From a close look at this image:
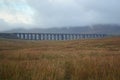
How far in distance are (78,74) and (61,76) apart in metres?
0.69

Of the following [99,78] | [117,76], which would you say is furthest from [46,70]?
[117,76]

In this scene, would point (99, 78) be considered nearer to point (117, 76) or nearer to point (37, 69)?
point (117, 76)

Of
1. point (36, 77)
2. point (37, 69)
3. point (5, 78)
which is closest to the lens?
point (36, 77)

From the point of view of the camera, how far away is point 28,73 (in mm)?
10688

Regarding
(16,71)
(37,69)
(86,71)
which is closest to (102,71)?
(86,71)

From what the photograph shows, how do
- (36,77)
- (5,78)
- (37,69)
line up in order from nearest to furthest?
(36,77) < (5,78) < (37,69)

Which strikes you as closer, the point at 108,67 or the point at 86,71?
the point at 86,71

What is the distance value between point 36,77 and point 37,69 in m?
1.61

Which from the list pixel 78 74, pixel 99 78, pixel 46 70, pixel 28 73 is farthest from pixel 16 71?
pixel 99 78

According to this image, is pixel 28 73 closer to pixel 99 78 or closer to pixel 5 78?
pixel 5 78

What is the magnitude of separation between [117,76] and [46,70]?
112 inches

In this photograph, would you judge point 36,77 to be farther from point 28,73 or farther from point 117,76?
point 117,76

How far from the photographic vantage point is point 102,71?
10820 mm

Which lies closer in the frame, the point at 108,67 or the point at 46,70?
the point at 46,70
